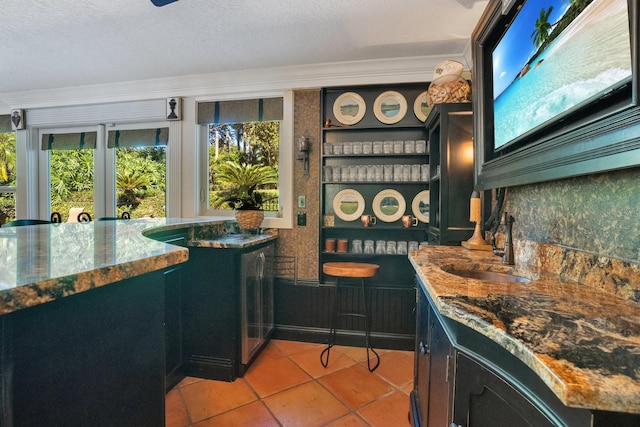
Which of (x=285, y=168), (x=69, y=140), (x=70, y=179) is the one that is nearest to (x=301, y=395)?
(x=285, y=168)

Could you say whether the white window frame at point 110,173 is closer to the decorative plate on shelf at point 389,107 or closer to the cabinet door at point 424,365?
the decorative plate on shelf at point 389,107

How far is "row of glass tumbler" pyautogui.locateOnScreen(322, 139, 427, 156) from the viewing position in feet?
8.75

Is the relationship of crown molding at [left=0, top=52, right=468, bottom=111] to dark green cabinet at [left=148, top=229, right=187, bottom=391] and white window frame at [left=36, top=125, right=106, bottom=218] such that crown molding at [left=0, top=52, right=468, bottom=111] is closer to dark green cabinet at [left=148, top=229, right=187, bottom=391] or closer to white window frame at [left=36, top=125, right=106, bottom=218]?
white window frame at [left=36, top=125, right=106, bottom=218]

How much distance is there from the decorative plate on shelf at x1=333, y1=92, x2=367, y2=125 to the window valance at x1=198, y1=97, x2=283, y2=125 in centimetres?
59

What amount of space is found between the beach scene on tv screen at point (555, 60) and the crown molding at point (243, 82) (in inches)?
49.3

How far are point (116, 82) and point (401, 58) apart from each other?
10.0 feet

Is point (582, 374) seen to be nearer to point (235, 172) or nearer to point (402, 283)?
point (402, 283)

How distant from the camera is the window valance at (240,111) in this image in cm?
303

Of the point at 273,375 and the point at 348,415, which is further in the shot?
the point at 273,375

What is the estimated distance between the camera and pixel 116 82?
3.28 meters

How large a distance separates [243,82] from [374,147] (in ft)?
4.96

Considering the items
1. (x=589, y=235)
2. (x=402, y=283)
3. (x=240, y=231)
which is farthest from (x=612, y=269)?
(x=240, y=231)

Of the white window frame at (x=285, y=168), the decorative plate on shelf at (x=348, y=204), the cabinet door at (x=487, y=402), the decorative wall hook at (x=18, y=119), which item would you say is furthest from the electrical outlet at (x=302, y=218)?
the decorative wall hook at (x=18, y=119)

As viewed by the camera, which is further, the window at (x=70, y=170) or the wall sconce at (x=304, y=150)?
the window at (x=70, y=170)
